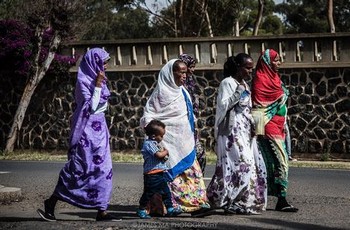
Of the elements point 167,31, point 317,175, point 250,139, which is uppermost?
point 167,31

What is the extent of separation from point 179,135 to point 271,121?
1.25 meters

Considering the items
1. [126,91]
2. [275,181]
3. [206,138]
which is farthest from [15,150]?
[275,181]

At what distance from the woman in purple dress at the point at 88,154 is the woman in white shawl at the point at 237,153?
150 centimetres

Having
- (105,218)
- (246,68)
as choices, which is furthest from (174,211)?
(246,68)

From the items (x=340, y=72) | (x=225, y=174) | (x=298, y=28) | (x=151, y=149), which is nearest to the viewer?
(x=151, y=149)

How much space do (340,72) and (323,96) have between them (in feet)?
2.35

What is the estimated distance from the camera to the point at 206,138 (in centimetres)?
2042

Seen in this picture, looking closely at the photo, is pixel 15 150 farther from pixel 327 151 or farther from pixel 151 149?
pixel 151 149

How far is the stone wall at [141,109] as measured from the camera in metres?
19.3

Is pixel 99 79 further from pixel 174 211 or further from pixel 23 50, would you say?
pixel 23 50

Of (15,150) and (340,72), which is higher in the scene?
(340,72)

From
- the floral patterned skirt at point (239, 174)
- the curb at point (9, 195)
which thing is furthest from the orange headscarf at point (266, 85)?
the curb at point (9, 195)

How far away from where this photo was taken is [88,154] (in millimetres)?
7758

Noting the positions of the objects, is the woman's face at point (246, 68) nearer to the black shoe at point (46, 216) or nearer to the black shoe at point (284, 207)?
the black shoe at point (284, 207)
